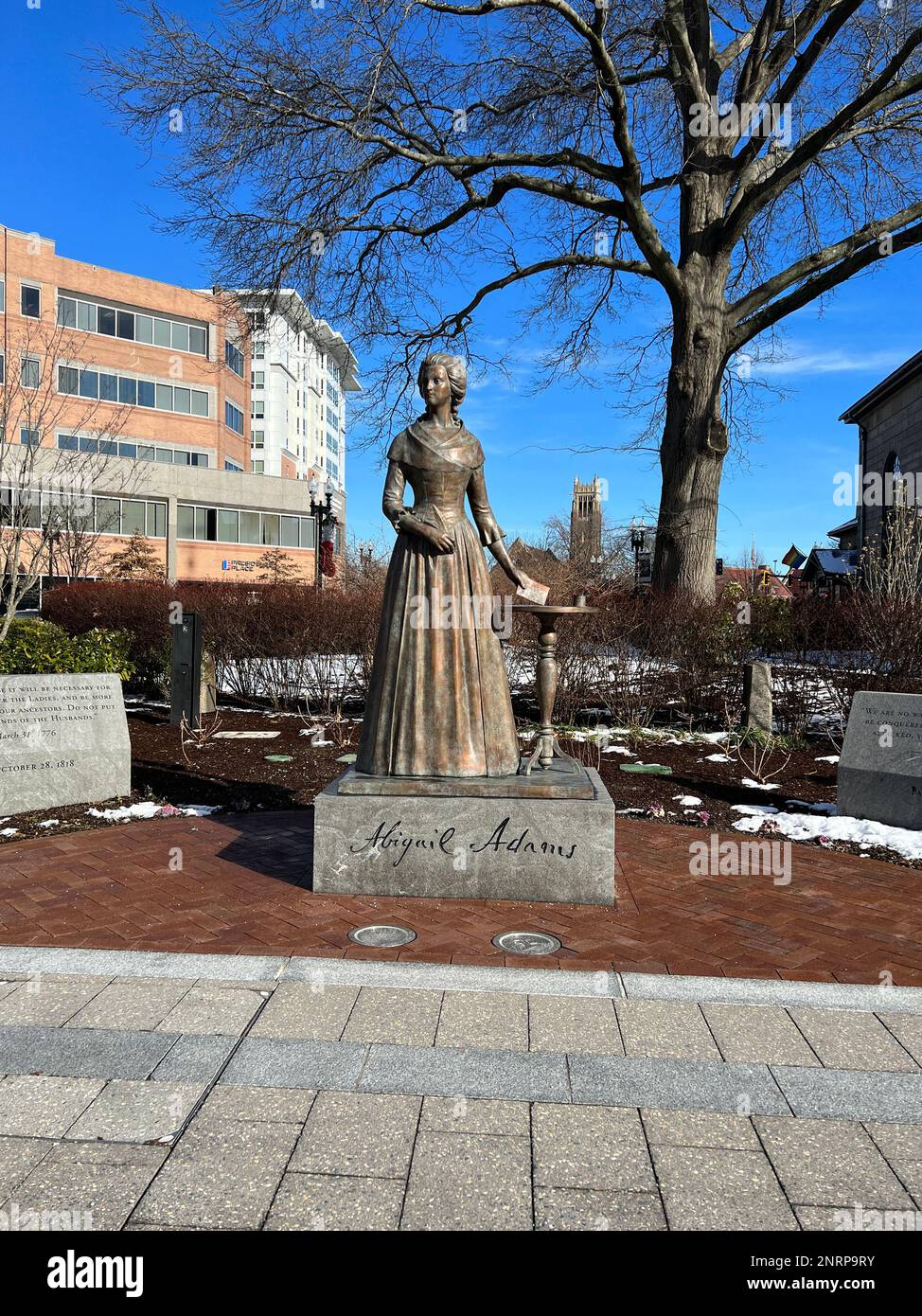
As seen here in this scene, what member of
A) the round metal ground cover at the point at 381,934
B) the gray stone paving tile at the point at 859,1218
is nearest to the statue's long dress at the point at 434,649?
the round metal ground cover at the point at 381,934

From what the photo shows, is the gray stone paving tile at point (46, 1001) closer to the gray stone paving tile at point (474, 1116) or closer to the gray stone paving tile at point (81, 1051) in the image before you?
the gray stone paving tile at point (81, 1051)

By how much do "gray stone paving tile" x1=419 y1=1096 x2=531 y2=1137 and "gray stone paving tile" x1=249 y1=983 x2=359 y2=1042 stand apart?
0.60 metres

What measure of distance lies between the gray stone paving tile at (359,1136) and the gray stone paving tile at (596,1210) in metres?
0.40

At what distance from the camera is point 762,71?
559 inches

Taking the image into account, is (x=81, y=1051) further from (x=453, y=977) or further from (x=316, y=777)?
(x=316, y=777)

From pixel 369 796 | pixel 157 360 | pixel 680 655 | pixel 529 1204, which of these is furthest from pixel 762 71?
pixel 157 360

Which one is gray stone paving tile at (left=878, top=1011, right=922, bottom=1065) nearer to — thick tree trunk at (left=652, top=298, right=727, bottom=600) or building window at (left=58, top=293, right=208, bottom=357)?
thick tree trunk at (left=652, top=298, right=727, bottom=600)

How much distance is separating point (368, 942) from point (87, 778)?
409 centimetres

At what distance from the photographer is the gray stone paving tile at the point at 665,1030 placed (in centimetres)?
315

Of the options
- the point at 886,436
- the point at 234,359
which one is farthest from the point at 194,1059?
the point at 234,359
